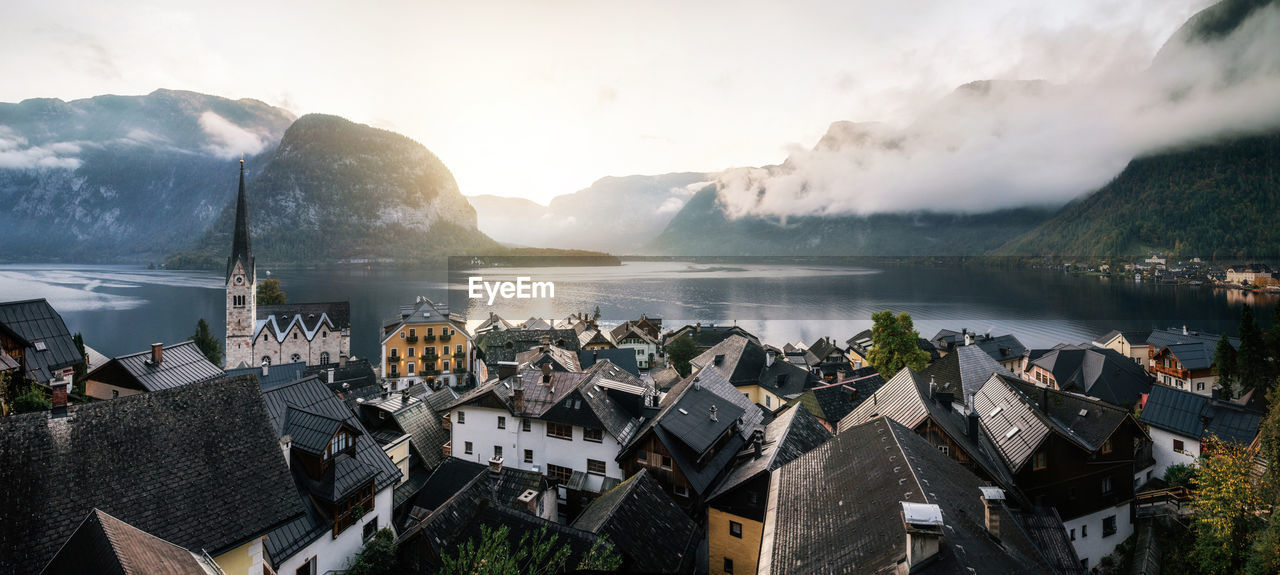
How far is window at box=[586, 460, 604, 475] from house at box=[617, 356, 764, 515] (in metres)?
1.20

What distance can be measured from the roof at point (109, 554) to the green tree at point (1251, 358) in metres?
67.0

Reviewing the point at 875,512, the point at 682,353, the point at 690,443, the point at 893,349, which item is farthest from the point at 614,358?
the point at 875,512

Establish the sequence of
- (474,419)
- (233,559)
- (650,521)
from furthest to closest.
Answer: (474,419) < (650,521) < (233,559)

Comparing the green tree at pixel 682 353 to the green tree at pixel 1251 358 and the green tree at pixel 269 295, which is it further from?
the green tree at pixel 269 295

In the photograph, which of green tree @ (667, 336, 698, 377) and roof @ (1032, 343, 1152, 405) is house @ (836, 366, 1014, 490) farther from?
green tree @ (667, 336, 698, 377)

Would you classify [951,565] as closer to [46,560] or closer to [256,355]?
[46,560]

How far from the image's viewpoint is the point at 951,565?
31.1 feet

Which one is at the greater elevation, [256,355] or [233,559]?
[233,559]

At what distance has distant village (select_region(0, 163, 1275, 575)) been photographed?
1108 centimetres

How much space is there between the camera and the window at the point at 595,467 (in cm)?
2744

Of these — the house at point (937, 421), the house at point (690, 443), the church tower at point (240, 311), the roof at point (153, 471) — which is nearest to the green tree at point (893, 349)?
the house at point (937, 421)

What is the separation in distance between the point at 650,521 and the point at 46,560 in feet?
48.4

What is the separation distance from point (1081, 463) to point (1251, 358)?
118 feet

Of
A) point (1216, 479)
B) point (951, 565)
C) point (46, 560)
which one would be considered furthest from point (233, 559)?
point (1216, 479)
